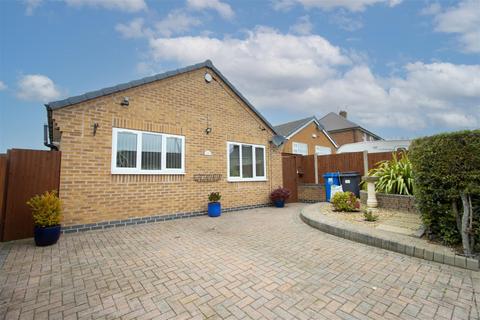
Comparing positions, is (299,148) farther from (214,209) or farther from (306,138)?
(214,209)

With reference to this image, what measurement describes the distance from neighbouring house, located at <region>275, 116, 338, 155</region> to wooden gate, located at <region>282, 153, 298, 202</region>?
6.13 m

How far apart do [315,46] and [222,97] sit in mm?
5671

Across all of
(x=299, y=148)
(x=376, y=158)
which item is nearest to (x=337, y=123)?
(x=299, y=148)

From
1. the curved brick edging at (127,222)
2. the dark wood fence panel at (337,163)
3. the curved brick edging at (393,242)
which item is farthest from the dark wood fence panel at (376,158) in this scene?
the curved brick edging at (127,222)

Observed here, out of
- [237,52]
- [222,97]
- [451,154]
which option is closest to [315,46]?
[237,52]

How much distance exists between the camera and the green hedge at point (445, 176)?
10.9ft

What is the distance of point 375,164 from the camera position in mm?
9477

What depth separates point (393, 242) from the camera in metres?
3.99

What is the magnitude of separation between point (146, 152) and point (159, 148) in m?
0.44

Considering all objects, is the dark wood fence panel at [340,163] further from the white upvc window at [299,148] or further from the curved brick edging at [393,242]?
the white upvc window at [299,148]

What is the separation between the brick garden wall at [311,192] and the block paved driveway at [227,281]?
642 centimetres

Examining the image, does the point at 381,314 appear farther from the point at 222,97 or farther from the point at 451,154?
the point at 222,97

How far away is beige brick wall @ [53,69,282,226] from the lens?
18.7 feet

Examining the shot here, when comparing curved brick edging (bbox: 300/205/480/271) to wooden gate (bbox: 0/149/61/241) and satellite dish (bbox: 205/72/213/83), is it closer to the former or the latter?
satellite dish (bbox: 205/72/213/83)
